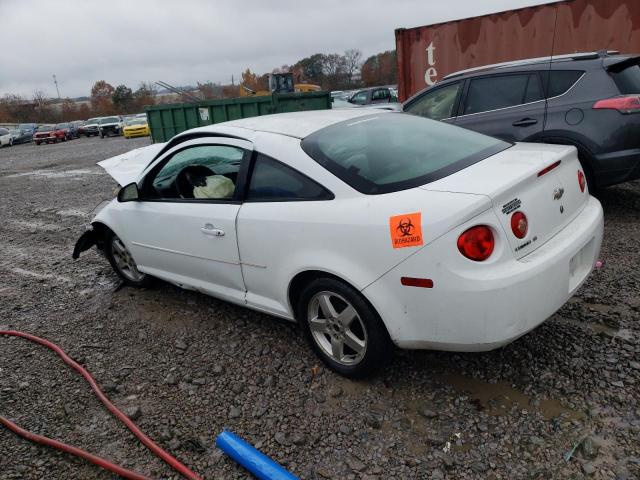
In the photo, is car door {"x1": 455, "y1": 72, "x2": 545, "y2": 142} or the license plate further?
car door {"x1": 455, "y1": 72, "x2": 545, "y2": 142}

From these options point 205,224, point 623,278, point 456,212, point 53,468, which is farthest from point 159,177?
point 623,278

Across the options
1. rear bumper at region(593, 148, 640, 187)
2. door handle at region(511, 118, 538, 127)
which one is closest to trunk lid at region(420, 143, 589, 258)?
rear bumper at region(593, 148, 640, 187)

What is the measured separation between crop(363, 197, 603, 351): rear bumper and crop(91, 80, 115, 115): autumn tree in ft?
236

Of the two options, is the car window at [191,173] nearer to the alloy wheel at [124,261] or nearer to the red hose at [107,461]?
the alloy wheel at [124,261]

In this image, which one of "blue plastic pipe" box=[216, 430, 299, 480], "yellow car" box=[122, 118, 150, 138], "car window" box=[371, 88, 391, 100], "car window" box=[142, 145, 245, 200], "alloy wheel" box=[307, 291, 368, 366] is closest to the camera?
"blue plastic pipe" box=[216, 430, 299, 480]

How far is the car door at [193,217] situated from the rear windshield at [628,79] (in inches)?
146

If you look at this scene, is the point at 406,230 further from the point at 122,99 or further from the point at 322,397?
the point at 122,99

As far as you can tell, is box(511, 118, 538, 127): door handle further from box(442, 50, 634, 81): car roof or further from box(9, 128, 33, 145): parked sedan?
box(9, 128, 33, 145): parked sedan

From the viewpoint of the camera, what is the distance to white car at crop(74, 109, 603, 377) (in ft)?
7.36

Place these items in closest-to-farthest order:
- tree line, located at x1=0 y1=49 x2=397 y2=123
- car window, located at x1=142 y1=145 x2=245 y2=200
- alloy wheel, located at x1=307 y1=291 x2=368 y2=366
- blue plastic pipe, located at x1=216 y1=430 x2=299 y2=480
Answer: blue plastic pipe, located at x1=216 y1=430 x2=299 y2=480
alloy wheel, located at x1=307 y1=291 x2=368 y2=366
car window, located at x1=142 y1=145 x2=245 y2=200
tree line, located at x1=0 y1=49 x2=397 y2=123

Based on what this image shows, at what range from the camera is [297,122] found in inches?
129

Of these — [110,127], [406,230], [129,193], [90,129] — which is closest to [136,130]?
[110,127]

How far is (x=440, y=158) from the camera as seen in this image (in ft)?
9.25

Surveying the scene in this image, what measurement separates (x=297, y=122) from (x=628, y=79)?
11.4ft
